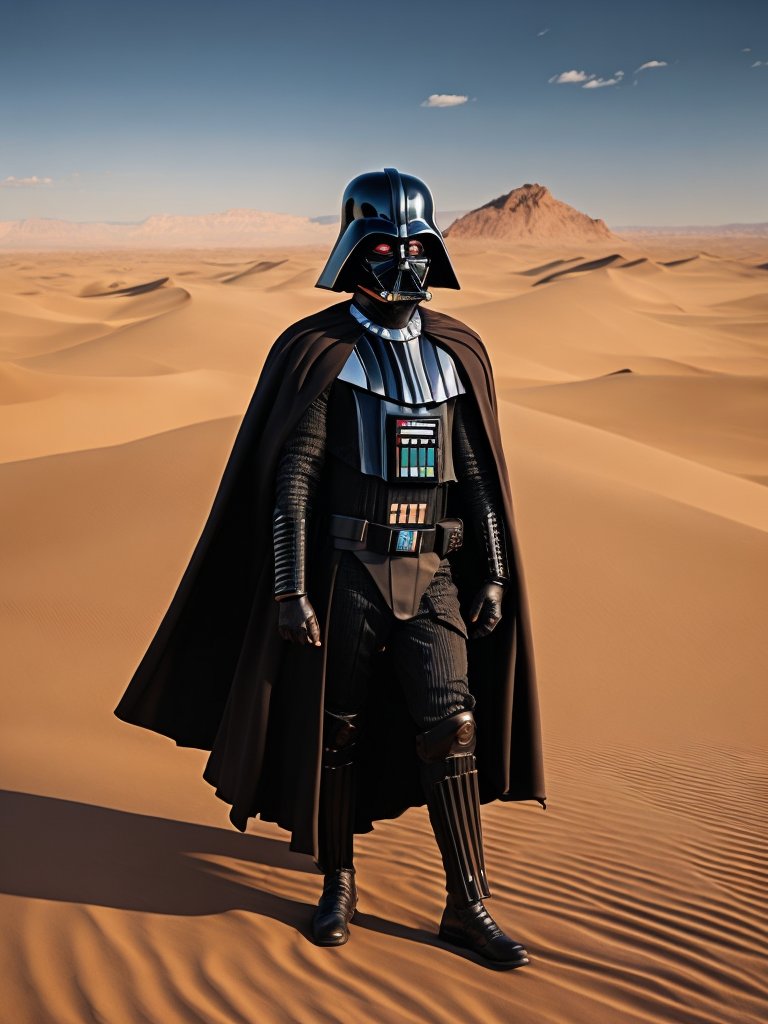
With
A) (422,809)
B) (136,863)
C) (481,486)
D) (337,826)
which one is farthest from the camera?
(422,809)

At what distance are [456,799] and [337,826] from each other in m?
0.51

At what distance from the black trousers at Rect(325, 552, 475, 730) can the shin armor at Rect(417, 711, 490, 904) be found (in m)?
0.07

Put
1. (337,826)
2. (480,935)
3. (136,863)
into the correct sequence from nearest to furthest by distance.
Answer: (480,935)
(337,826)
(136,863)

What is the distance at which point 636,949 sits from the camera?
3.65 meters

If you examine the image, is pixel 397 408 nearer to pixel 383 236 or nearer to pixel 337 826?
pixel 383 236

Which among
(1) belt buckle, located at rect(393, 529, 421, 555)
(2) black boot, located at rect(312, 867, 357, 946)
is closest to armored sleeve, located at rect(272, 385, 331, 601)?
(1) belt buckle, located at rect(393, 529, 421, 555)

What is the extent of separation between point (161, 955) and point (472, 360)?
242 centimetres

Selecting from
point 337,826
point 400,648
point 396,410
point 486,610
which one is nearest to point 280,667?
point 400,648

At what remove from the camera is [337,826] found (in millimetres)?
3768

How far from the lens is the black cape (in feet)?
12.1

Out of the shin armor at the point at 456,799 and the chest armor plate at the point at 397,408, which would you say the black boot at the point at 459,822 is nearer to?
the shin armor at the point at 456,799

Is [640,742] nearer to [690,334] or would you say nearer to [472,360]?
[472,360]

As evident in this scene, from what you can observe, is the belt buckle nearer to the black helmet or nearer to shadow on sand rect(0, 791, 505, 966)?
the black helmet

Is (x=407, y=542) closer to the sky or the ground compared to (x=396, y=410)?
closer to the ground
